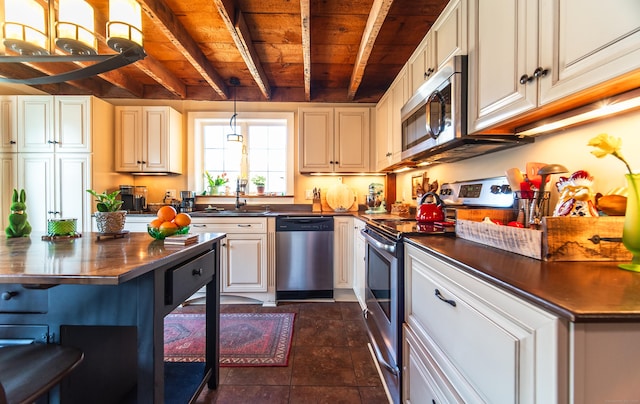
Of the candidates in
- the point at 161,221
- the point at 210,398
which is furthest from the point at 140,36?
the point at 210,398

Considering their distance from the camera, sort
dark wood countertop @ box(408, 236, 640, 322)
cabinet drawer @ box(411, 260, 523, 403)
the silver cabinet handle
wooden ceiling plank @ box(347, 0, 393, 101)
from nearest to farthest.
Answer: dark wood countertop @ box(408, 236, 640, 322) < cabinet drawer @ box(411, 260, 523, 403) < the silver cabinet handle < wooden ceiling plank @ box(347, 0, 393, 101)

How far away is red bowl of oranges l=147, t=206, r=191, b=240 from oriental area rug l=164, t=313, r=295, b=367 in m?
1.03

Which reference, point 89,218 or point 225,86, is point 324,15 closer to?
point 225,86

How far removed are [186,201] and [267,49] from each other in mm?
1956

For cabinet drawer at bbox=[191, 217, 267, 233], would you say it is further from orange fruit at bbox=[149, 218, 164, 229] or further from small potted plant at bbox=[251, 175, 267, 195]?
orange fruit at bbox=[149, 218, 164, 229]

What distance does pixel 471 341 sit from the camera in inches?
29.3

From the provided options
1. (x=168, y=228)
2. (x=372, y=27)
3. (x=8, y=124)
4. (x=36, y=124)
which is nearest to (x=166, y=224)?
(x=168, y=228)

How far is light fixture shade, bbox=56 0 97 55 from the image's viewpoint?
1204mm

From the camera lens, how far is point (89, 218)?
9.32 ft

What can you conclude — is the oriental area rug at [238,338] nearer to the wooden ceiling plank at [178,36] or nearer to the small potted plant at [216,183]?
the small potted plant at [216,183]

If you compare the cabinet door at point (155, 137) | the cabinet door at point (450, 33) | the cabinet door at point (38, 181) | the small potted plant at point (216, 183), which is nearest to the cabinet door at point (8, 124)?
the cabinet door at point (38, 181)

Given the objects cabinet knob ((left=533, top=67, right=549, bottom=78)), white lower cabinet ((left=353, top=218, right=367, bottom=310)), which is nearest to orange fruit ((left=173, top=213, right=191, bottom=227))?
white lower cabinet ((left=353, top=218, right=367, bottom=310))

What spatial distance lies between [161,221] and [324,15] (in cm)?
188

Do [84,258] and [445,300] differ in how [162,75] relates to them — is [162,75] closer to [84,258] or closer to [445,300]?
[84,258]
